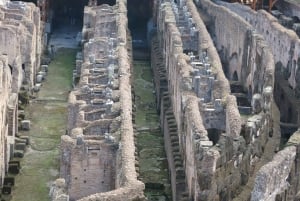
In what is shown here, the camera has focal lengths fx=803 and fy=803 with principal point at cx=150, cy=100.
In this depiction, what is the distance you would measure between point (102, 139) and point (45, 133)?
960 centimetres

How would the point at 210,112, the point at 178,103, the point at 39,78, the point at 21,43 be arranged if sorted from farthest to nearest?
the point at 39,78 → the point at 21,43 → the point at 178,103 → the point at 210,112

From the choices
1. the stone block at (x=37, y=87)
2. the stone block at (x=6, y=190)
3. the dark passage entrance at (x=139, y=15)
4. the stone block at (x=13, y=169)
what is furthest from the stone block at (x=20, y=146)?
the dark passage entrance at (x=139, y=15)

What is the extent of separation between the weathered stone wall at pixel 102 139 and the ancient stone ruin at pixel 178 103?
34 millimetres

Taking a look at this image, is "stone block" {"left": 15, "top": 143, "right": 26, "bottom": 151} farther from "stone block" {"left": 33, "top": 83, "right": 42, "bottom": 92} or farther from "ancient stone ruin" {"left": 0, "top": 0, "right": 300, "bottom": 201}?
"stone block" {"left": 33, "top": 83, "right": 42, "bottom": 92}

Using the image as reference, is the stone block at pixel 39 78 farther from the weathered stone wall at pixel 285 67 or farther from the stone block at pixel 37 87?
the weathered stone wall at pixel 285 67

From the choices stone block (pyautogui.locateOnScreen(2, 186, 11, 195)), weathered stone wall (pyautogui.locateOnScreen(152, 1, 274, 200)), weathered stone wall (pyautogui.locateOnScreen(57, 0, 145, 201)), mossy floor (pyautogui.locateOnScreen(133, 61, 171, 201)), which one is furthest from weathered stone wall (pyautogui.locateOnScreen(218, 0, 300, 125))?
stone block (pyautogui.locateOnScreen(2, 186, 11, 195))

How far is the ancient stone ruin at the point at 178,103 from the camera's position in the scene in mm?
22641

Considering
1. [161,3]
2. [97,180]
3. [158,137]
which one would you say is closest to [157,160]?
[158,137]

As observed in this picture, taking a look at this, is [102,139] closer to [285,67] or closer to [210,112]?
[210,112]

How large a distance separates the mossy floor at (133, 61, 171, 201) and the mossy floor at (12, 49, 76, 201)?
321cm

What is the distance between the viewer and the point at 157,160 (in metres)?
30.1

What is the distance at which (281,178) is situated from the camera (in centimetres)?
2084

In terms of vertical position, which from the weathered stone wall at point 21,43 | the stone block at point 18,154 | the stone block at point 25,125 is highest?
the weathered stone wall at point 21,43

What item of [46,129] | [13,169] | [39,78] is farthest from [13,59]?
[13,169]
